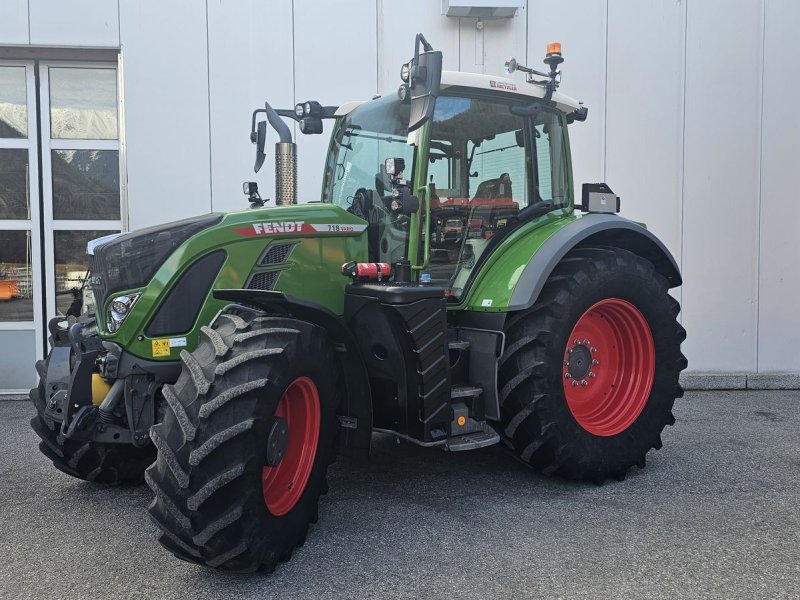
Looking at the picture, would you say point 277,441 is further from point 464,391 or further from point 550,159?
point 550,159

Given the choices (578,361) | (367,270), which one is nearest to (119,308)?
(367,270)

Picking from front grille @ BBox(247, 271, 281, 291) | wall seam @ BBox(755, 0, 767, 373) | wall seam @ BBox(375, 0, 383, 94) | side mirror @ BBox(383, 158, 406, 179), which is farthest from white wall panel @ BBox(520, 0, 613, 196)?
front grille @ BBox(247, 271, 281, 291)

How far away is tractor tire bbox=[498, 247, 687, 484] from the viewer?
3.74 metres

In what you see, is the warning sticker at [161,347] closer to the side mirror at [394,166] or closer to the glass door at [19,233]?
the side mirror at [394,166]

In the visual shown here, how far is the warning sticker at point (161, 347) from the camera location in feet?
10.3

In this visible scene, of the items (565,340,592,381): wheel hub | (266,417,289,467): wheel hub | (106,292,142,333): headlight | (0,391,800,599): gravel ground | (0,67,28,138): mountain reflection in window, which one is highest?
(0,67,28,138): mountain reflection in window

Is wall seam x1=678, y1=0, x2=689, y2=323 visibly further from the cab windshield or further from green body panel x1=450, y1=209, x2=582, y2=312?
the cab windshield

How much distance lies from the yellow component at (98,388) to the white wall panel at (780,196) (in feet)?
20.7

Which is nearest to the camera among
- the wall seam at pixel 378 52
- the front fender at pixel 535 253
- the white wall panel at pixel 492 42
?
the front fender at pixel 535 253

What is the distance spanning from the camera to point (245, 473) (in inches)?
103

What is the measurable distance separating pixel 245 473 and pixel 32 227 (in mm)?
5246

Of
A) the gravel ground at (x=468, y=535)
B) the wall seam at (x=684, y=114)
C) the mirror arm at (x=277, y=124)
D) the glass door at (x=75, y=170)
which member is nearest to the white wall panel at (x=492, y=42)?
the wall seam at (x=684, y=114)

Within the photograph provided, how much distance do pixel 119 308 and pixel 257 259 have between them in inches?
26.5

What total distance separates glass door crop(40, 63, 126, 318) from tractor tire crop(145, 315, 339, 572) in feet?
14.7
